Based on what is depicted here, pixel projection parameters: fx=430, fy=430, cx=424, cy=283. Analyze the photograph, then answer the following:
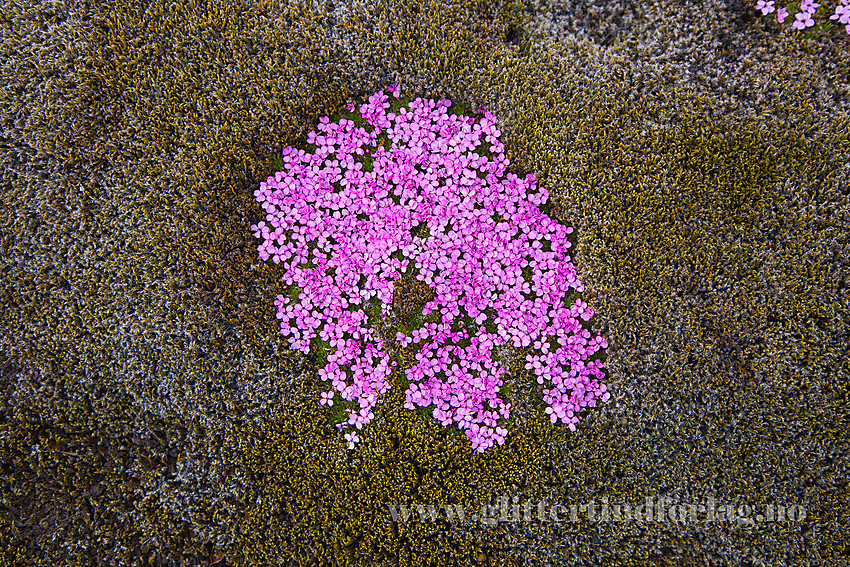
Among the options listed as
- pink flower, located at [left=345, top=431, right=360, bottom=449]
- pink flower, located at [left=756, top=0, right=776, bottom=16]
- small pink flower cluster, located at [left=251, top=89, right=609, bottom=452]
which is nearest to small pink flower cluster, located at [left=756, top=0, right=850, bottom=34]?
pink flower, located at [left=756, top=0, right=776, bottom=16]

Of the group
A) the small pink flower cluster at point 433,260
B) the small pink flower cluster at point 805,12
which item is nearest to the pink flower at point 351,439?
the small pink flower cluster at point 433,260

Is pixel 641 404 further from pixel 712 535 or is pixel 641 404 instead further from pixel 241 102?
pixel 241 102

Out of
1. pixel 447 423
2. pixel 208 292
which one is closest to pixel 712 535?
pixel 447 423

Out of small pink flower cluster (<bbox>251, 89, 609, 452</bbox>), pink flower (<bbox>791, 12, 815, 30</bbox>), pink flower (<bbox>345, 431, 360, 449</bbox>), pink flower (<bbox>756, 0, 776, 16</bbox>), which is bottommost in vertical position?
pink flower (<bbox>345, 431, 360, 449</bbox>)

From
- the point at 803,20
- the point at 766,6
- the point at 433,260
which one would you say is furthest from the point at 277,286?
the point at 803,20

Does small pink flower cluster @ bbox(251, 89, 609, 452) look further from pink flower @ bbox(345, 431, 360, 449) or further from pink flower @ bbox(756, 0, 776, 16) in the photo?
pink flower @ bbox(756, 0, 776, 16)
